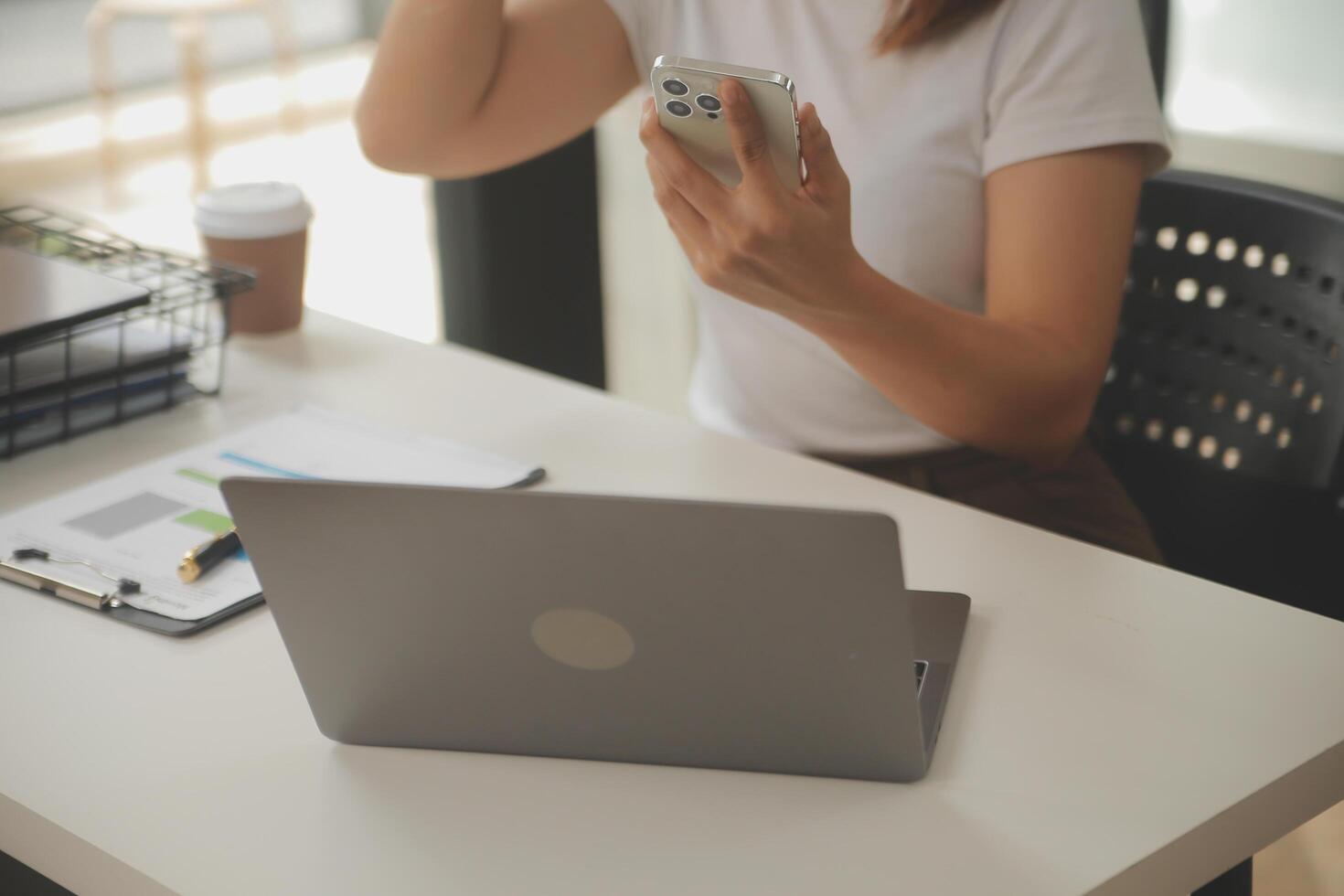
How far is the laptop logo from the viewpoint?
63 centimetres

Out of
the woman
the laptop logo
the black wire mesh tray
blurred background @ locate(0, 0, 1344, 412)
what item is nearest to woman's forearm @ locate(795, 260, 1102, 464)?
the woman

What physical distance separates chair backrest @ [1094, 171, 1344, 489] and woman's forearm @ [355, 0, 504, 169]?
1.83ft

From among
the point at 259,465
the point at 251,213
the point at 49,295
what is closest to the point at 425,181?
the point at 251,213

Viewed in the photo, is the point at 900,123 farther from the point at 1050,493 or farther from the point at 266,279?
the point at 266,279

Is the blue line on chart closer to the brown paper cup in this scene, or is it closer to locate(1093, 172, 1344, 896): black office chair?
the brown paper cup

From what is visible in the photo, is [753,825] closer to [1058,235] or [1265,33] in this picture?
[1058,235]

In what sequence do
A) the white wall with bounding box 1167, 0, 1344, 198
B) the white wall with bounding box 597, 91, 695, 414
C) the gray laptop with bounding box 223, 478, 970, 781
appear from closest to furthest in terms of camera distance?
the gray laptop with bounding box 223, 478, 970, 781 < the white wall with bounding box 597, 91, 695, 414 < the white wall with bounding box 1167, 0, 1344, 198

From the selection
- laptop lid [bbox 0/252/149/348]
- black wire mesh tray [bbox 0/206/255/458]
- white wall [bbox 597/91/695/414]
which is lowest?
white wall [bbox 597/91/695/414]

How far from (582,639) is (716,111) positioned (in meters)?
0.32

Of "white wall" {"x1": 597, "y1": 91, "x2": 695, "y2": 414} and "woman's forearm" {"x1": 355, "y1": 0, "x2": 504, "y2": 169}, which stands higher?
"woman's forearm" {"x1": 355, "y1": 0, "x2": 504, "y2": 169}

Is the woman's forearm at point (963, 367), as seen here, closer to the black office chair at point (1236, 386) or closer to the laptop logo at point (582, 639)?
the black office chair at point (1236, 386)

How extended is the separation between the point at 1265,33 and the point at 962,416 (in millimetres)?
1908

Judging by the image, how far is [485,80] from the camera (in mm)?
1203

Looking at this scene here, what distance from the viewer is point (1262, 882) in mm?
1444
